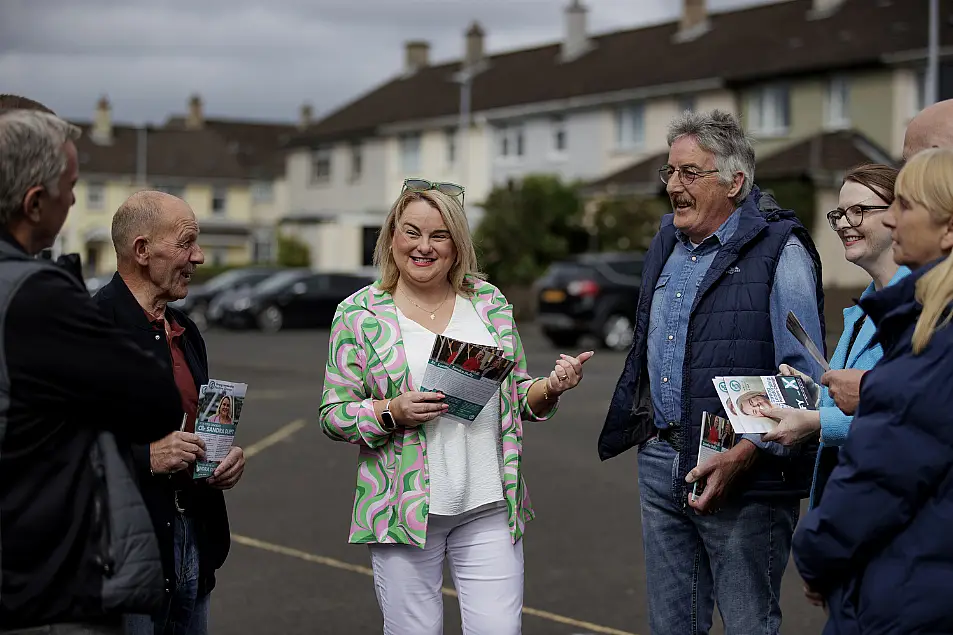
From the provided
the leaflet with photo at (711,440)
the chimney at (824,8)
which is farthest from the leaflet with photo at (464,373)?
the chimney at (824,8)

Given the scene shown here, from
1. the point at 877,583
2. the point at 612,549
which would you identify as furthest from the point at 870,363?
the point at 612,549

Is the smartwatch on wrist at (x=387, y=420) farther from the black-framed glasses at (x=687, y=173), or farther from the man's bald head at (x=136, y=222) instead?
the black-framed glasses at (x=687, y=173)

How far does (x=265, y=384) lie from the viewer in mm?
A: 18406

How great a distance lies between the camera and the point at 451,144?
49344 mm

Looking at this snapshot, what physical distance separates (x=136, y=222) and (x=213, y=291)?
32807 millimetres

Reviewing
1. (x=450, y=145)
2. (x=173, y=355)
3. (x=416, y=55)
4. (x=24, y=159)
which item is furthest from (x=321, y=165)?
(x=24, y=159)

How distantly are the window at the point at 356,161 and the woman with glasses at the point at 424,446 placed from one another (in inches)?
2015

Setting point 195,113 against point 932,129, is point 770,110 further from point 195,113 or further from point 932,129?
point 195,113

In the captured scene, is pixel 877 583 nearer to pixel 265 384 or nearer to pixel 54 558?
pixel 54 558

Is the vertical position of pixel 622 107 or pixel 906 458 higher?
pixel 622 107

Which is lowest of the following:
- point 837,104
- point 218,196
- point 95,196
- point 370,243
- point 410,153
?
point 370,243

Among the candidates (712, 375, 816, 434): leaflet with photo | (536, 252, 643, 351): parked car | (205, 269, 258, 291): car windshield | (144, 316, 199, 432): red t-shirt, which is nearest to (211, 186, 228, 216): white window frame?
(205, 269, 258, 291): car windshield

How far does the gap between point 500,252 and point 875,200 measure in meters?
32.5

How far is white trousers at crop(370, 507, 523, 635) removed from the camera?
436 centimetres
